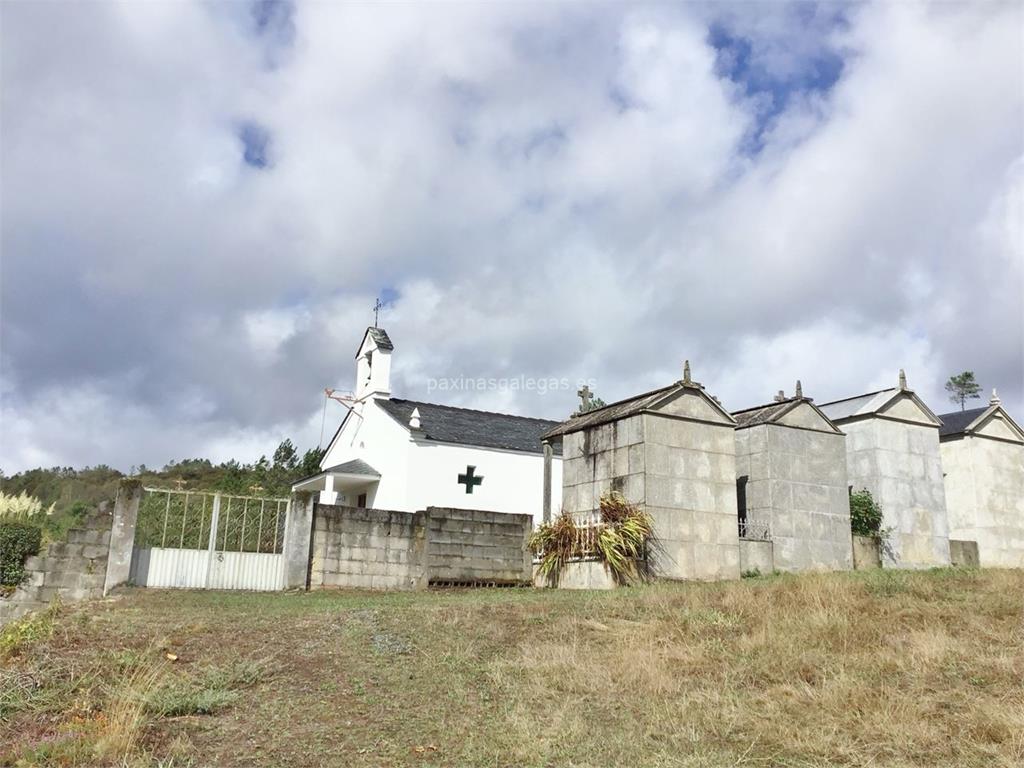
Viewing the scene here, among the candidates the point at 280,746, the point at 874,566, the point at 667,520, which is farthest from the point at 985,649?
the point at 874,566

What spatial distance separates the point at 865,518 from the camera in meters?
20.7

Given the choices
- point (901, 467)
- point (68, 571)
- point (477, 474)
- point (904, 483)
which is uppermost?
point (477, 474)

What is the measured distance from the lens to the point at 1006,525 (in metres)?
24.0

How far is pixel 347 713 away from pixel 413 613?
4.28 meters

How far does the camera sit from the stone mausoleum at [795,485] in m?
19.2

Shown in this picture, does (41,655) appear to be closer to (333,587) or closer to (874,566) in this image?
(333,587)

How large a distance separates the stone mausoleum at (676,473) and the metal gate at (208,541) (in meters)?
6.40

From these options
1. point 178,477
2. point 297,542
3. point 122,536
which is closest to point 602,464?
point 297,542

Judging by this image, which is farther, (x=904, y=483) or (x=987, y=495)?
(x=987, y=495)

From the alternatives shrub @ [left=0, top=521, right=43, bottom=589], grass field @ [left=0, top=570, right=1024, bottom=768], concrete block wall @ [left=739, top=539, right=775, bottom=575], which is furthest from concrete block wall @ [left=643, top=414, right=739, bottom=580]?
shrub @ [left=0, top=521, right=43, bottom=589]

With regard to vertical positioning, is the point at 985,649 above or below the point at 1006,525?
below

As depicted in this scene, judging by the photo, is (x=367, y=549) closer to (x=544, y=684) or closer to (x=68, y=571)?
(x=68, y=571)

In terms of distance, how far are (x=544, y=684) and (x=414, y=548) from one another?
1053 centimetres

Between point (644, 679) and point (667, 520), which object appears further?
point (667, 520)
